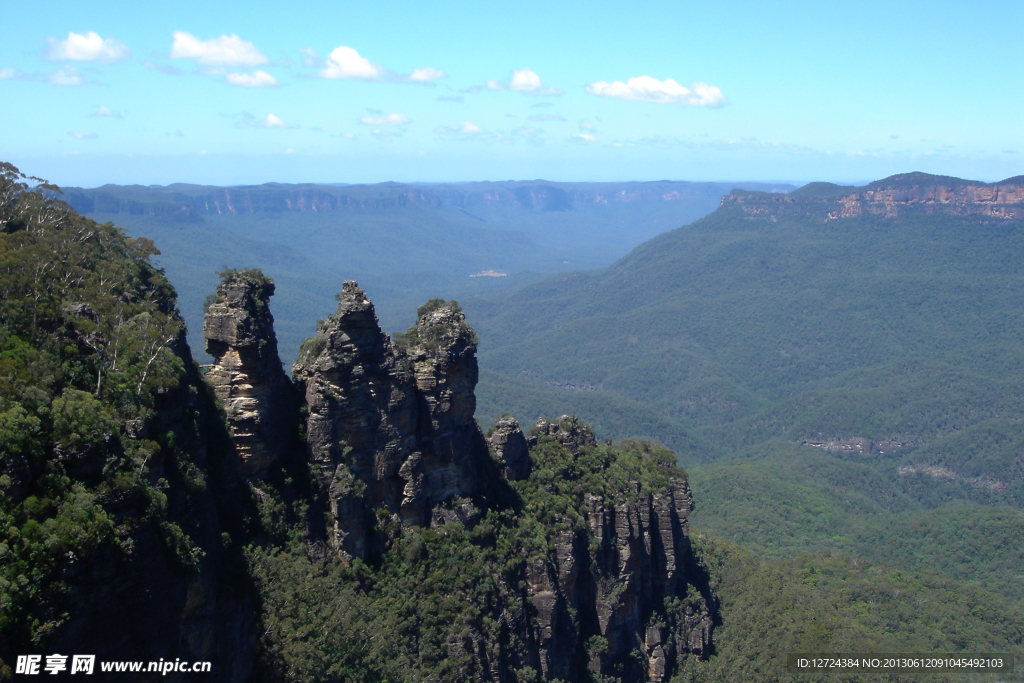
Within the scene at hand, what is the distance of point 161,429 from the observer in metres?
24.7

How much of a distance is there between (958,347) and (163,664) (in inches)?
7819

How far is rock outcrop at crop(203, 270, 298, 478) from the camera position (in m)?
29.7

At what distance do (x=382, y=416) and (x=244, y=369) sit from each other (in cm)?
626

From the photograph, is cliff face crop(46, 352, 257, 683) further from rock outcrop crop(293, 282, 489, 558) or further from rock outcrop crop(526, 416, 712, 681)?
rock outcrop crop(526, 416, 712, 681)

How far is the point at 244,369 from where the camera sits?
98.9 feet

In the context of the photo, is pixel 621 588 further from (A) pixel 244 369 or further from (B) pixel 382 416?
(A) pixel 244 369

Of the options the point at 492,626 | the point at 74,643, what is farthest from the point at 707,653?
the point at 74,643

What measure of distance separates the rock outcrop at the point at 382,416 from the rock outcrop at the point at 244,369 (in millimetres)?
2101

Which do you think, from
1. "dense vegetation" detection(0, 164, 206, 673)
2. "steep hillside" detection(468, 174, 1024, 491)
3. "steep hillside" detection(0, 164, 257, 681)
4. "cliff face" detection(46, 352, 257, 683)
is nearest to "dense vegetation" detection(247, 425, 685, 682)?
"steep hillside" detection(0, 164, 257, 681)

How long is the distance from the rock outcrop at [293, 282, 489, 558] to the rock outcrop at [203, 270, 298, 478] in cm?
210

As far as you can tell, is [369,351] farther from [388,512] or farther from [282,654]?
[282,654]

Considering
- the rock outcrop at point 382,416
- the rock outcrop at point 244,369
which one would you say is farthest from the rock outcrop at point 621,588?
the rock outcrop at point 244,369

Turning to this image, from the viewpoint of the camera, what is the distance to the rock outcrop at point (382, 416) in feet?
105

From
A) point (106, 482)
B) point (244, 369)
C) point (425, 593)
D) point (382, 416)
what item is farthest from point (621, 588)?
point (106, 482)
